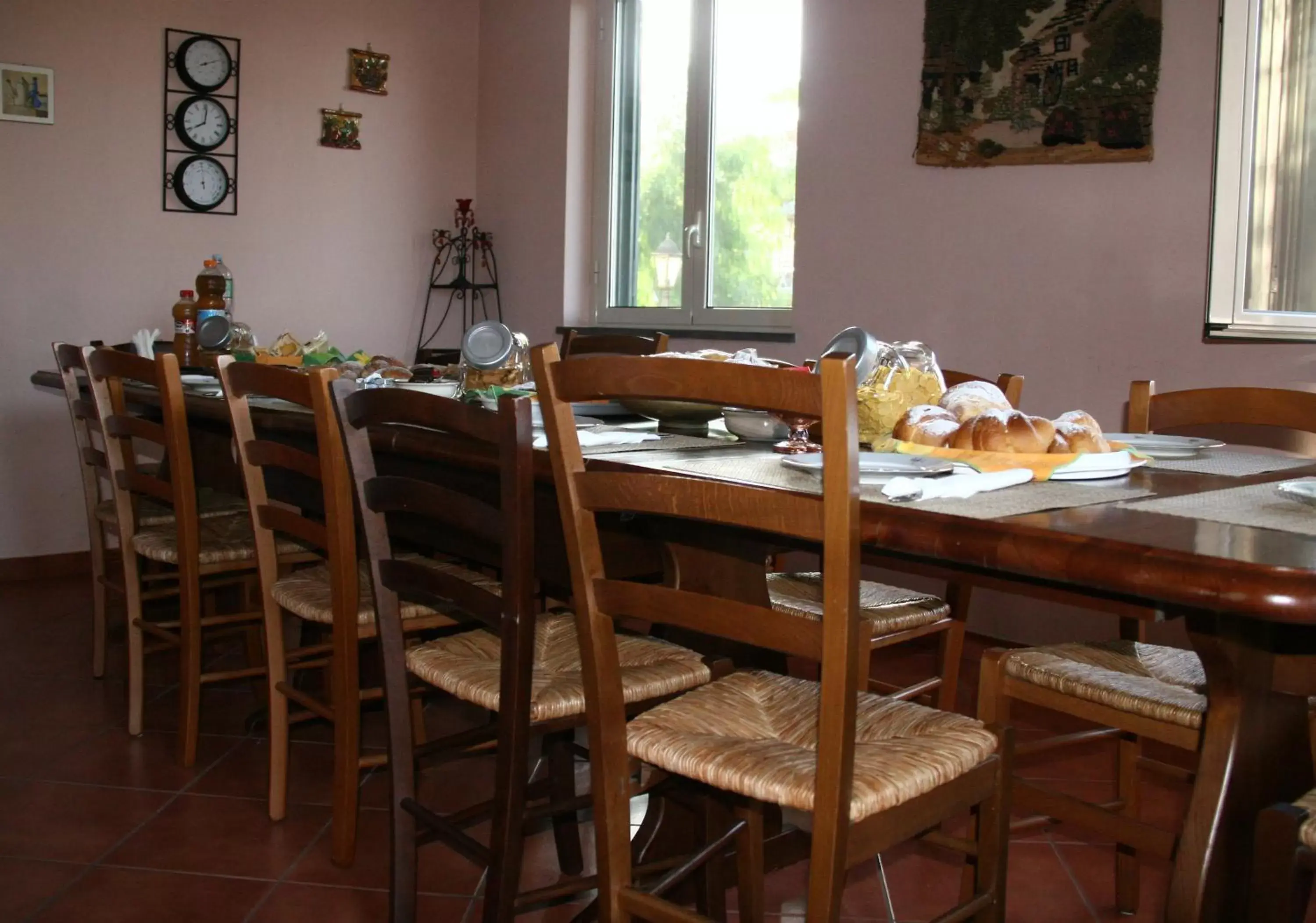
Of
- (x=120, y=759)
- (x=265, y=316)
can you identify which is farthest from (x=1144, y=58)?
(x=265, y=316)

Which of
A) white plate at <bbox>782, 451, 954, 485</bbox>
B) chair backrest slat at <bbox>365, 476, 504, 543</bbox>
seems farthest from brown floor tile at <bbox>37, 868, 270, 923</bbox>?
white plate at <bbox>782, 451, 954, 485</bbox>

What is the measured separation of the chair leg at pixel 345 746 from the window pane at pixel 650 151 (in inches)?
112

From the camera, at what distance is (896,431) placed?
1666mm

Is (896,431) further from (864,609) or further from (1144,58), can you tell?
(1144,58)

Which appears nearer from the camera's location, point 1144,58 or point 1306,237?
point 1306,237

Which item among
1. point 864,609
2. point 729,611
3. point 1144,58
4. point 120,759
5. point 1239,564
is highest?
point 1144,58

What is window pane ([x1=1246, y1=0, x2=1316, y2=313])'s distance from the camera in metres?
2.83

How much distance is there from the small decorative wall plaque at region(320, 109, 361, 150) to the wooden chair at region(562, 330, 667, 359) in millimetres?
1865

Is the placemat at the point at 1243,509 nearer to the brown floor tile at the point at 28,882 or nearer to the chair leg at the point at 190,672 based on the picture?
the brown floor tile at the point at 28,882

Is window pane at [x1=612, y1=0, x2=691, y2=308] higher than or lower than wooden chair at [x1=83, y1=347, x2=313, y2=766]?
higher

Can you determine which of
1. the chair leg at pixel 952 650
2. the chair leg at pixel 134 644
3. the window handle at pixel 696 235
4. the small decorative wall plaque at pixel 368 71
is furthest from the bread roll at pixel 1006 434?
the small decorative wall plaque at pixel 368 71

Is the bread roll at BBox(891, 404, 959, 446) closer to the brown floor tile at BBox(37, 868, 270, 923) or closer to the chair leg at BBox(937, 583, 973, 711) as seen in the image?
the chair leg at BBox(937, 583, 973, 711)

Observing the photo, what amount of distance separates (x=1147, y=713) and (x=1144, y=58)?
2099mm

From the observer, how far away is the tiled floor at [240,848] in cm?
197
